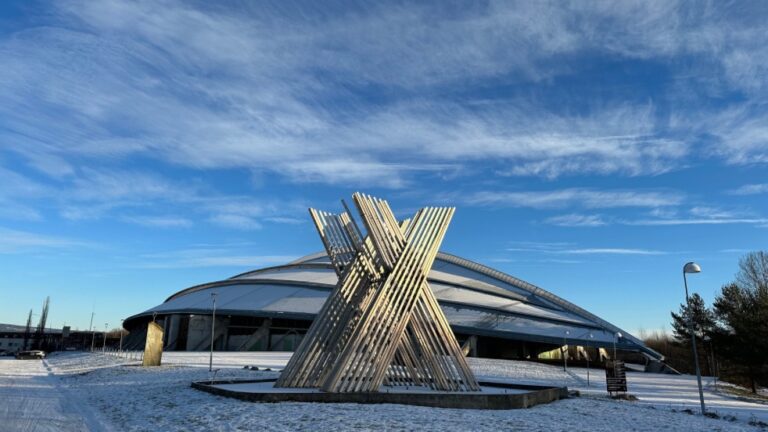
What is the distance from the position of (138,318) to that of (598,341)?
174 feet

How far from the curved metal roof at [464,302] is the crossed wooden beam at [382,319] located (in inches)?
1245

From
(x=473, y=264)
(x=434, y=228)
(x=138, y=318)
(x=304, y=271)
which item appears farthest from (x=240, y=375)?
(x=138, y=318)

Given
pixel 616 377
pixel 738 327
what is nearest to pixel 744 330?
pixel 738 327

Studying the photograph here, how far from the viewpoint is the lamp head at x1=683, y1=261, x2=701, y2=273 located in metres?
18.9

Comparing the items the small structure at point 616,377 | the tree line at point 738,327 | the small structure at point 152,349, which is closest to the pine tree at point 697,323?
the tree line at point 738,327

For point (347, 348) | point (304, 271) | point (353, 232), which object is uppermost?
point (304, 271)

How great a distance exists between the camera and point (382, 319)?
53.3ft

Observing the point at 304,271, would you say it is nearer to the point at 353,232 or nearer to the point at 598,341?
the point at 598,341

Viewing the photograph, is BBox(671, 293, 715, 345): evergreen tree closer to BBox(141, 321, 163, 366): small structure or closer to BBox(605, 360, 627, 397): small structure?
BBox(605, 360, 627, 397): small structure

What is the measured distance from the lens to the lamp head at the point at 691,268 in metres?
18.9

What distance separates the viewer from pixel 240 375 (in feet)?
78.1

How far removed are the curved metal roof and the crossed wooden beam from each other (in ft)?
104

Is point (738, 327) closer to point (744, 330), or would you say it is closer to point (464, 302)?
point (744, 330)

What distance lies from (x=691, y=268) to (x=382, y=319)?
11.3 m
